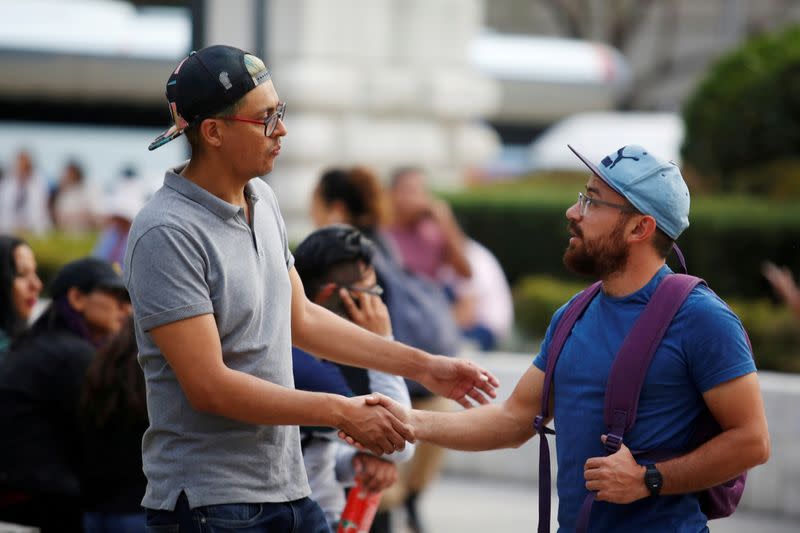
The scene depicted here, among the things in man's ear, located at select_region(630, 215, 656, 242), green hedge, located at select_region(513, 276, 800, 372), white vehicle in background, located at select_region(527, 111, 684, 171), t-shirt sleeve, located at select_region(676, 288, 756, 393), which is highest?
man's ear, located at select_region(630, 215, 656, 242)

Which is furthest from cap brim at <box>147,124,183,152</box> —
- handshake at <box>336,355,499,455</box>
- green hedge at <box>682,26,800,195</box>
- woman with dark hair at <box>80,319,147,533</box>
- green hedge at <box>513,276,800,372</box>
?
green hedge at <box>682,26,800,195</box>

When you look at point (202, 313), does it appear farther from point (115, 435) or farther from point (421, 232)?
point (421, 232)

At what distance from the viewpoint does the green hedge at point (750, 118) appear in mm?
11555

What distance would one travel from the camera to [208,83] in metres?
3.36

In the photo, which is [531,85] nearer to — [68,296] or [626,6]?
[626,6]

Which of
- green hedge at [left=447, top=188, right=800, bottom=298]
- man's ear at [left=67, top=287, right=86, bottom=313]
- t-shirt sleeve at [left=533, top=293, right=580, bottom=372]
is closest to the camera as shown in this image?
t-shirt sleeve at [left=533, top=293, right=580, bottom=372]

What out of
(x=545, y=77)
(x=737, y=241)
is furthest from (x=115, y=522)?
(x=545, y=77)

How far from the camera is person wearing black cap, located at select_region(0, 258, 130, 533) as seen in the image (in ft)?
16.6

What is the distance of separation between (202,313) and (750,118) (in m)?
9.15

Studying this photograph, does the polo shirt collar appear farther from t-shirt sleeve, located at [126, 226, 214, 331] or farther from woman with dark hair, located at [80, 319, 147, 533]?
woman with dark hair, located at [80, 319, 147, 533]

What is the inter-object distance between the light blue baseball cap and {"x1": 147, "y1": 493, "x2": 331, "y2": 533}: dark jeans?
1.10m

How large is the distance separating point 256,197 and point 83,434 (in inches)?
69.1

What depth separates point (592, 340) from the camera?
345 cm

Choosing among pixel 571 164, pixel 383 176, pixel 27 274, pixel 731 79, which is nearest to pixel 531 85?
pixel 571 164
